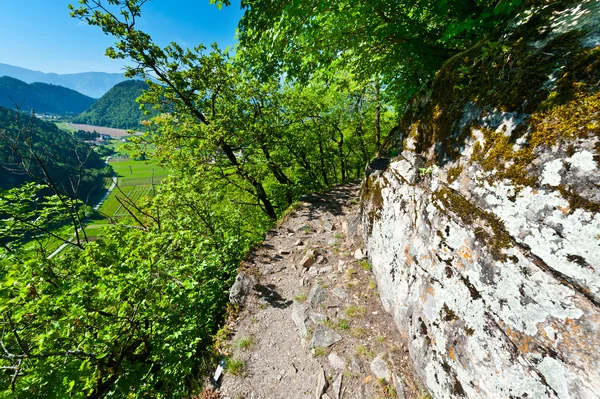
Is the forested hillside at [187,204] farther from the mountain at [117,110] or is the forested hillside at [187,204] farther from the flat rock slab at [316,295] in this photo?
the mountain at [117,110]

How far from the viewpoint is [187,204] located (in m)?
9.66

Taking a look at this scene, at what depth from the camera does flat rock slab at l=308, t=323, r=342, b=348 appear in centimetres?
499

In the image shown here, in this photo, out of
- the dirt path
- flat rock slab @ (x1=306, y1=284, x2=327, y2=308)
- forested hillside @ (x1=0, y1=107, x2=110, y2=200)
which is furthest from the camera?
forested hillside @ (x1=0, y1=107, x2=110, y2=200)

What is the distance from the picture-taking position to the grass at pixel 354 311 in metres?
5.45

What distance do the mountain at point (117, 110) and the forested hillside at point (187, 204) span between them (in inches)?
6705

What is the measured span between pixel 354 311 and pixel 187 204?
7.65 metres

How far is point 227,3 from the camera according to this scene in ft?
16.9

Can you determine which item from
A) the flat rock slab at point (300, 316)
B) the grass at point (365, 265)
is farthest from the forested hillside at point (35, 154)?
the grass at point (365, 265)

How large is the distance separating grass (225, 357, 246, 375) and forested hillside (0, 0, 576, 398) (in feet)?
1.70

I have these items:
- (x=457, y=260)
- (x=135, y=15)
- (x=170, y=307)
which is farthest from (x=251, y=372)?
(x=135, y=15)

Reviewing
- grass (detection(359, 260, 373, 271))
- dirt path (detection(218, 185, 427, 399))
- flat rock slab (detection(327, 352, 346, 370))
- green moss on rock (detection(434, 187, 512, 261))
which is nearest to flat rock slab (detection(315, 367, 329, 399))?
dirt path (detection(218, 185, 427, 399))

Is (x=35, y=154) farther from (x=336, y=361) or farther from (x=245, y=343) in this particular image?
(x=336, y=361)

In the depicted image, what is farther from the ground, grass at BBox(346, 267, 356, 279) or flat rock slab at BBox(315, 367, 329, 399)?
grass at BBox(346, 267, 356, 279)

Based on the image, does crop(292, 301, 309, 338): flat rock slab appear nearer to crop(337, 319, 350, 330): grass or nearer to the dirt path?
the dirt path
